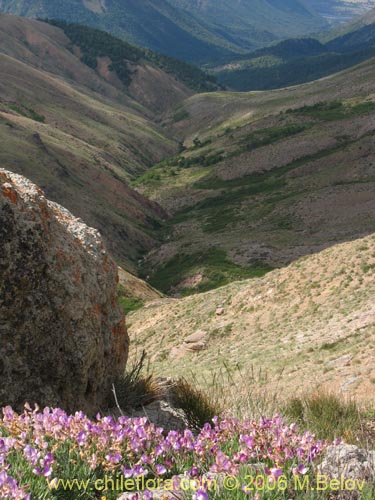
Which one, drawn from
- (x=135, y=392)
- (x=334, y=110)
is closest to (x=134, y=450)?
(x=135, y=392)

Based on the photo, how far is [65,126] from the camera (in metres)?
120

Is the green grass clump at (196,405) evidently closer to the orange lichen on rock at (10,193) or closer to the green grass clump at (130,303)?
the orange lichen on rock at (10,193)

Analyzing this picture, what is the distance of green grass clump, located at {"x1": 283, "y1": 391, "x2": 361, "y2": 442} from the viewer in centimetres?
558

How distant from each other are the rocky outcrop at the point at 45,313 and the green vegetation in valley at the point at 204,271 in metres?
38.8

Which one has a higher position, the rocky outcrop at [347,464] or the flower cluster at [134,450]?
the rocky outcrop at [347,464]

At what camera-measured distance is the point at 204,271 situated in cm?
4944

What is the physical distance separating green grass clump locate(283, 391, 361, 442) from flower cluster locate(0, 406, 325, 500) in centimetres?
145

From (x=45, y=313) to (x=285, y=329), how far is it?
1536cm

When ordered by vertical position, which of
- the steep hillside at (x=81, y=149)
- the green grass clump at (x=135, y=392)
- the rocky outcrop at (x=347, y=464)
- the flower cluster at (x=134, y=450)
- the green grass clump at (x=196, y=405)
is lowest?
the steep hillside at (x=81, y=149)

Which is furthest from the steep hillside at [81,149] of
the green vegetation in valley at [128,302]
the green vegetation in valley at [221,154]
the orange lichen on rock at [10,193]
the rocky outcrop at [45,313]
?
the orange lichen on rock at [10,193]

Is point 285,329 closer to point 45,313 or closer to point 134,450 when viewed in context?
point 45,313

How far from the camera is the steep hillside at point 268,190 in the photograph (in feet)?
171

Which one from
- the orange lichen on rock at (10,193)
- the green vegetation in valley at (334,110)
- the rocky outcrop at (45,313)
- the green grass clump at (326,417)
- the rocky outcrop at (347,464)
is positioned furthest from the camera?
the green vegetation in valley at (334,110)

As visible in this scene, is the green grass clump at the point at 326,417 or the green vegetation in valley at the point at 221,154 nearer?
the green grass clump at the point at 326,417
